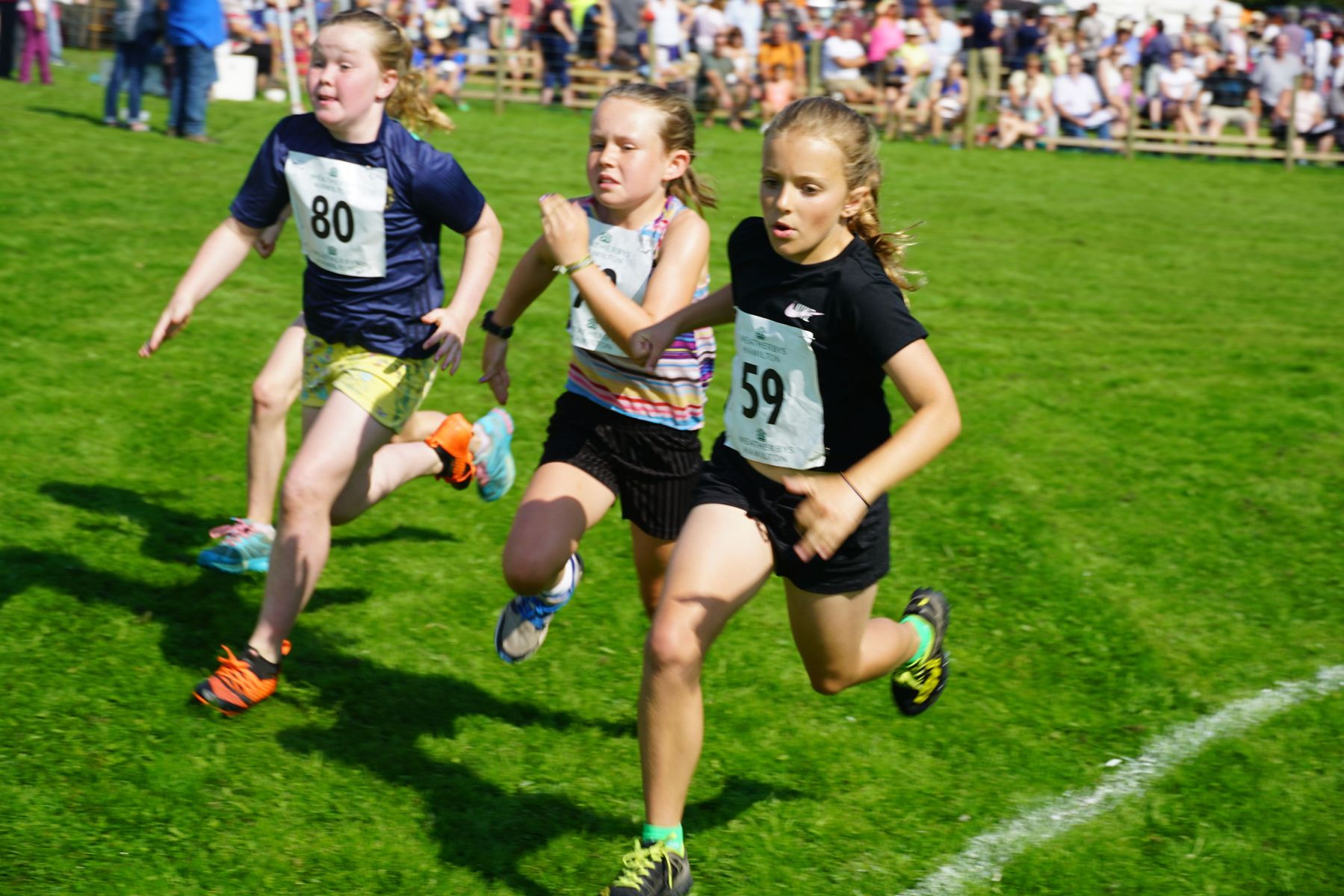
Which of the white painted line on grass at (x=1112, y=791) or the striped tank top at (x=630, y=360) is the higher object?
the striped tank top at (x=630, y=360)

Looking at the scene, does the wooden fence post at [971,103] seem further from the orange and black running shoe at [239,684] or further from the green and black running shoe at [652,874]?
the green and black running shoe at [652,874]

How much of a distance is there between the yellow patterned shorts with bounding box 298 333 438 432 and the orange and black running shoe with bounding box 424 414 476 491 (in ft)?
1.22

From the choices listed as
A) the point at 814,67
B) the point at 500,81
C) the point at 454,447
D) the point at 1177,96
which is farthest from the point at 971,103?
the point at 454,447

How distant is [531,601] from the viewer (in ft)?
14.9

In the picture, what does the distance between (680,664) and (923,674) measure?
4.14 feet

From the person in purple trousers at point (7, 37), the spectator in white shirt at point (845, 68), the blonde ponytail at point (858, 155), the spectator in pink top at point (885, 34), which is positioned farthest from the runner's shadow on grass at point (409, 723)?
the spectator in pink top at point (885, 34)

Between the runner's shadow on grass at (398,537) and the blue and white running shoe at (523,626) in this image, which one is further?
the runner's shadow on grass at (398,537)

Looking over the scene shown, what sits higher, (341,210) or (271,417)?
(341,210)

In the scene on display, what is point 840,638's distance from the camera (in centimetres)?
389

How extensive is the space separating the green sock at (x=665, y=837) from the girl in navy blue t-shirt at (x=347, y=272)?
1.57 m

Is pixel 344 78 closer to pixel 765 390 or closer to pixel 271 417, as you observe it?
pixel 271 417

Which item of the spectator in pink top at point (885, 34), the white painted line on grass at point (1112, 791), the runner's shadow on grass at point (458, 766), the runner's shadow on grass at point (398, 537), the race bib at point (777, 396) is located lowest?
the white painted line on grass at point (1112, 791)

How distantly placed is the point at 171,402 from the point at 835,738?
4512 millimetres

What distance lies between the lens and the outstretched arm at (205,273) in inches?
180
